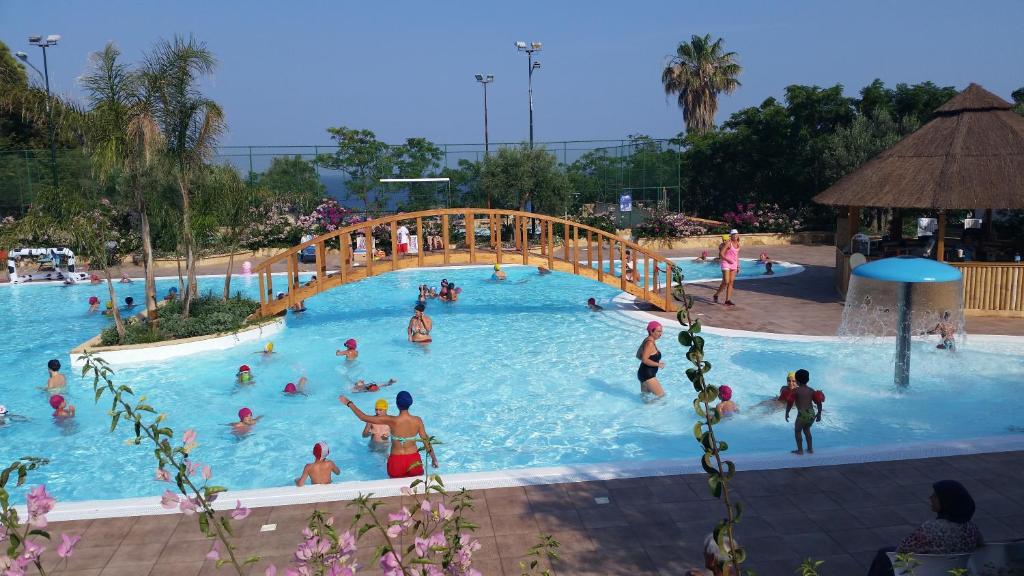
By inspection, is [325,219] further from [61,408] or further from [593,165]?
[61,408]

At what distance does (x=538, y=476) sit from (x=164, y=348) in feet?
29.0

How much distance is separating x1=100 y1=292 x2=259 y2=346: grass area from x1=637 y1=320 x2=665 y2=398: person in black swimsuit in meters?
7.88

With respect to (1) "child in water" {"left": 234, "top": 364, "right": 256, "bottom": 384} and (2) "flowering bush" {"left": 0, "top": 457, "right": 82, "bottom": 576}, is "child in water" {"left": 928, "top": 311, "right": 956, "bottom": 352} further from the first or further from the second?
(2) "flowering bush" {"left": 0, "top": 457, "right": 82, "bottom": 576}

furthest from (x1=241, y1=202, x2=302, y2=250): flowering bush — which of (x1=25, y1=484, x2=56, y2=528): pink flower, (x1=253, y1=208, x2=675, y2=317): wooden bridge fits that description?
(x1=25, y1=484, x2=56, y2=528): pink flower

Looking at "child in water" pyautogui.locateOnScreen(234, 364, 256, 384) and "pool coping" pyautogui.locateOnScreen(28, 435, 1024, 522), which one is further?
"child in water" pyautogui.locateOnScreen(234, 364, 256, 384)

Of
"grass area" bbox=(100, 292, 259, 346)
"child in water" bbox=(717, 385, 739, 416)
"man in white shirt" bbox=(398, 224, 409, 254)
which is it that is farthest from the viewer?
"man in white shirt" bbox=(398, 224, 409, 254)

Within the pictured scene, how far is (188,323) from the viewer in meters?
14.2

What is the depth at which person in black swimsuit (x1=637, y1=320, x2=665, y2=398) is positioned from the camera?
10.8m

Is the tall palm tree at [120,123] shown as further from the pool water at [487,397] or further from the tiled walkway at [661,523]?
the tiled walkway at [661,523]

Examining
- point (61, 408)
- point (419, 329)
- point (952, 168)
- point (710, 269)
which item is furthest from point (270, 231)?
point (952, 168)

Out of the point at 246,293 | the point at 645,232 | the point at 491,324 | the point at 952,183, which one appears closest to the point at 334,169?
the point at 246,293

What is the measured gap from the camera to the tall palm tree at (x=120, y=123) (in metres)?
12.7

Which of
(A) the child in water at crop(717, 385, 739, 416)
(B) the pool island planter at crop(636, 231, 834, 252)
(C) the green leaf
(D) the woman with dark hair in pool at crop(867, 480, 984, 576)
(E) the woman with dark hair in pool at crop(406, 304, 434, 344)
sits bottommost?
(A) the child in water at crop(717, 385, 739, 416)

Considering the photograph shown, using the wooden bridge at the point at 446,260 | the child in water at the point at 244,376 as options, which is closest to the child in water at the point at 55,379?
the child in water at the point at 244,376
